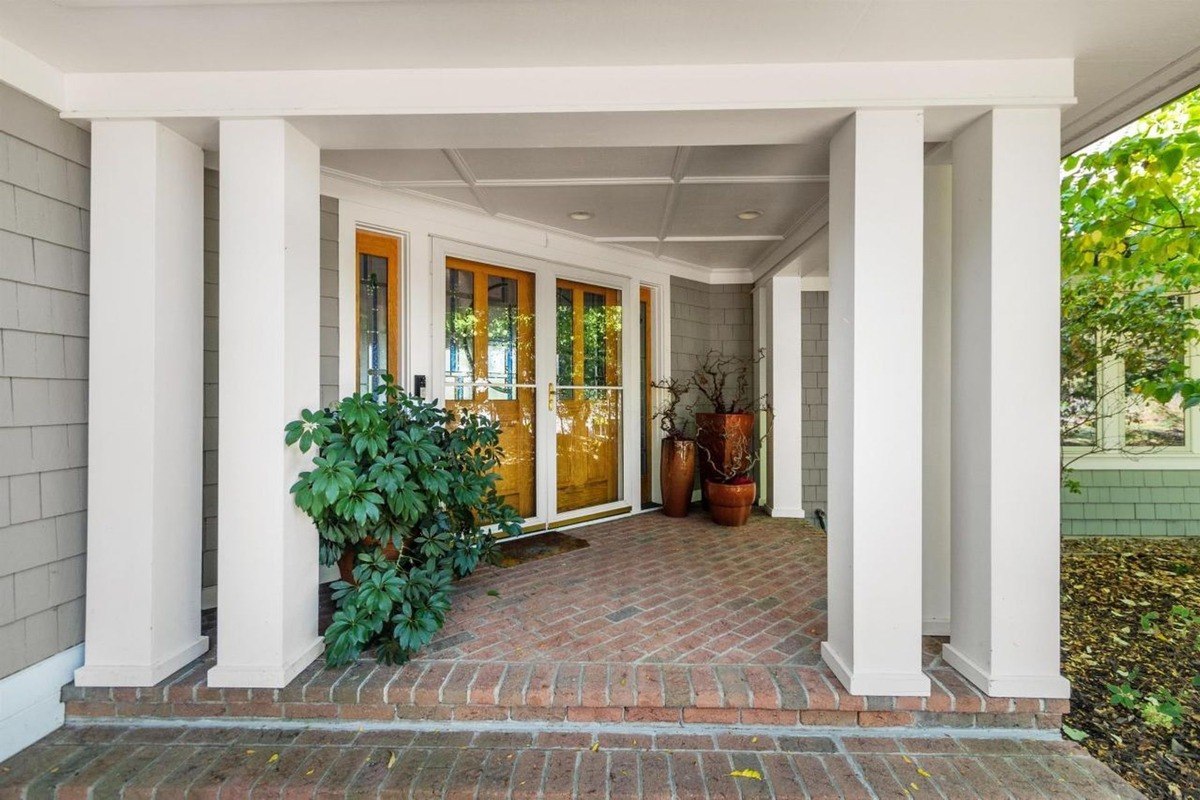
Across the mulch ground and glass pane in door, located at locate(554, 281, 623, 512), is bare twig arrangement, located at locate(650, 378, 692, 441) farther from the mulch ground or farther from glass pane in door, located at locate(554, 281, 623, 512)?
the mulch ground

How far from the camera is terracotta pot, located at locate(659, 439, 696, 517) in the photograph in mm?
4492

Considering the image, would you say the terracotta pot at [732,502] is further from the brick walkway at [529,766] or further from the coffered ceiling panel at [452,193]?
the coffered ceiling panel at [452,193]

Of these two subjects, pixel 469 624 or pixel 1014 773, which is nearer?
pixel 1014 773

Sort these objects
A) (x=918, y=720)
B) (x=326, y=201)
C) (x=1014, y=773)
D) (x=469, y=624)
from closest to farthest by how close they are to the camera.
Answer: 1. (x=1014, y=773)
2. (x=918, y=720)
3. (x=469, y=624)
4. (x=326, y=201)

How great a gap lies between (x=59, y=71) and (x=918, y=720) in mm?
3990

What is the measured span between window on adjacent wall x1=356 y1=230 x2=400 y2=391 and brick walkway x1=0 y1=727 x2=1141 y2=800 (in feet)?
6.27

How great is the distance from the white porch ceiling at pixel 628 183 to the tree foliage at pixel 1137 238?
136 centimetres

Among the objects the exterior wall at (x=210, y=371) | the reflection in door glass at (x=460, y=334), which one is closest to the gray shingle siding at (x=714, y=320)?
the reflection in door glass at (x=460, y=334)

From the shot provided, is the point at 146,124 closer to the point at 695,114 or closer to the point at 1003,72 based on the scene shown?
the point at 695,114

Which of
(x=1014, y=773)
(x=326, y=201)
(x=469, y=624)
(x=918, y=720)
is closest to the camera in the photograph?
(x=1014, y=773)

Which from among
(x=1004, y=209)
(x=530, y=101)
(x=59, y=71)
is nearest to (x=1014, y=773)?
(x=1004, y=209)

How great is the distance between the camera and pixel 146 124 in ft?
6.52

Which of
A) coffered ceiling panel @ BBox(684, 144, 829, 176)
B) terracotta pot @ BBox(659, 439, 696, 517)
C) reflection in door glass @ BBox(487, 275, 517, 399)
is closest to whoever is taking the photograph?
coffered ceiling panel @ BBox(684, 144, 829, 176)

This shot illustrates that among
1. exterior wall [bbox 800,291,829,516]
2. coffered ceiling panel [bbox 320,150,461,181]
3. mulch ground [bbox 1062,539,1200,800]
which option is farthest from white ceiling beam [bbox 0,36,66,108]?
exterior wall [bbox 800,291,829,516]
